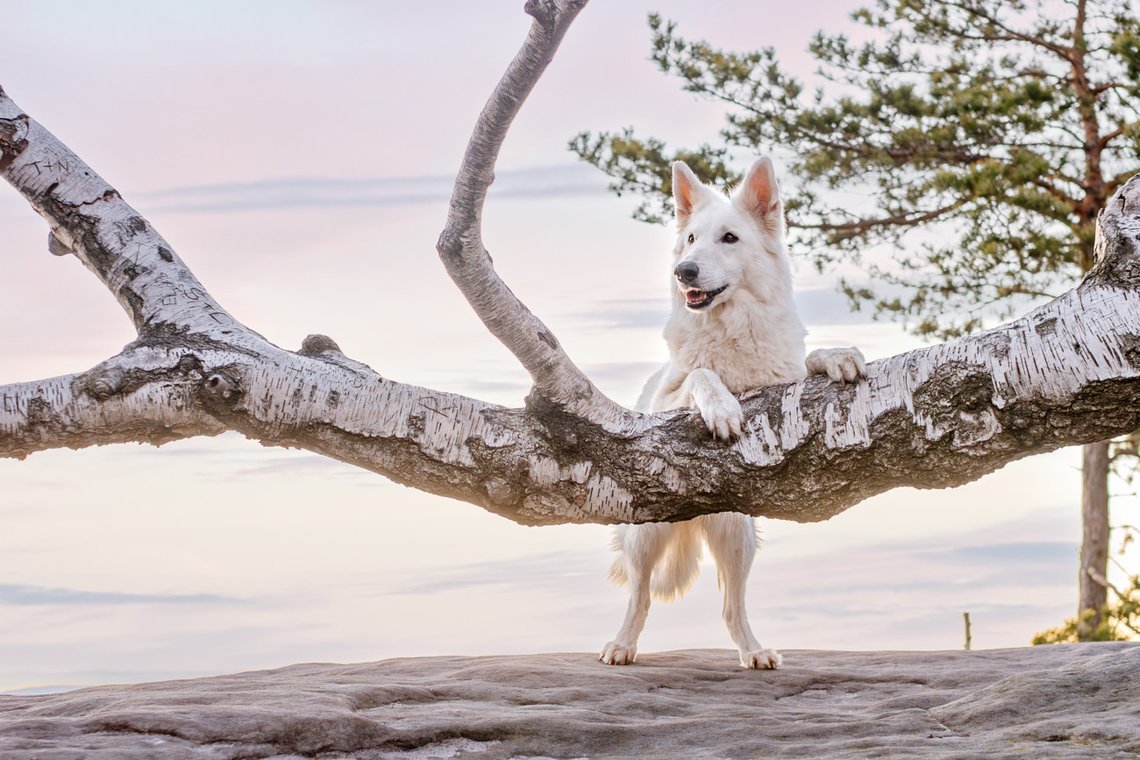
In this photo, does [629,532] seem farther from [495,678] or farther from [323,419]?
[323,419]

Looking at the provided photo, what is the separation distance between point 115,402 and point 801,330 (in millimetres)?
2710

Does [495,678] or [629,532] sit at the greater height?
[629,532]

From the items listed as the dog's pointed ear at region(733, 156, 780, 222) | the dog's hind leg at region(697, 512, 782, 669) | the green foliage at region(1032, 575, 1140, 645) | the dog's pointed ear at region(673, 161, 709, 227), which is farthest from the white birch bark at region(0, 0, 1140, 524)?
the green foliage at region(1032, 575, 1140, 645)

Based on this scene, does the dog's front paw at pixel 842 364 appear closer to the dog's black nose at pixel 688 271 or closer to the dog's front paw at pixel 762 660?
the dog's black nose at pixel 688 271

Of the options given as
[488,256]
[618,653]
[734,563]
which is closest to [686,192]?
[734,563]

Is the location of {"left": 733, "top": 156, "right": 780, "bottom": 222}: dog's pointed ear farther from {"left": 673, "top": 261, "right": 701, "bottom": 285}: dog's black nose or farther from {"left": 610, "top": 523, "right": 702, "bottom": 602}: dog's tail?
{"left": 610, "top": 523, "right": 702, "bottom": 602}: dog's tail

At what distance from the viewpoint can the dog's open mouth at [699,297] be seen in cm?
445

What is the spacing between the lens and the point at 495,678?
3857mm

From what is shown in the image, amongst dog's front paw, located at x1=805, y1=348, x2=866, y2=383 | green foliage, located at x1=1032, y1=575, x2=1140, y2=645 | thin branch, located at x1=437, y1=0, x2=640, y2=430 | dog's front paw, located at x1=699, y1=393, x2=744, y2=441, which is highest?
thin branch, located at x1=437, y1=0, x2=640, y2=430

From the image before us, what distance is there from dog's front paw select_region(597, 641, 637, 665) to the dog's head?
4.53 ft

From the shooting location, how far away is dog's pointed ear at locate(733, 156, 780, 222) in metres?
4.66

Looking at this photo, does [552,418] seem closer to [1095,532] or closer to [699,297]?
[699,297]

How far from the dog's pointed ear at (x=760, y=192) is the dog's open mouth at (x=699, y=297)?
0.47 meters

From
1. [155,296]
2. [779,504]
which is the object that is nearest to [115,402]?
[155,296]
